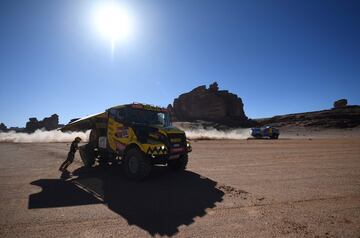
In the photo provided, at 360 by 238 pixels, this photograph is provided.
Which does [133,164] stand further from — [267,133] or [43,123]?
[43,123]

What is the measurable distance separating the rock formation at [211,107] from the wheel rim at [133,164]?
93904 mm

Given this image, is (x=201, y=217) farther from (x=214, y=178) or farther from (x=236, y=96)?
(x=236, y=96)

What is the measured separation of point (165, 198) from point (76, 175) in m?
5.62

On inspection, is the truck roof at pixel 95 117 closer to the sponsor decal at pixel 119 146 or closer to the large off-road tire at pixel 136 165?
the sponsor decal at pixel 119 146

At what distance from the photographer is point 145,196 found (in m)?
7.46

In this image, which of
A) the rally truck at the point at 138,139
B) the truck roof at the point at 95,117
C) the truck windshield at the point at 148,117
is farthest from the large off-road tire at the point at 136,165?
the truck roof at the point at 95,117

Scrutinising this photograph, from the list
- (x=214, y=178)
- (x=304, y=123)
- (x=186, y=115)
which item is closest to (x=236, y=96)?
(x=186, y=115)

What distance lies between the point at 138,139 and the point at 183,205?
3.92 meters

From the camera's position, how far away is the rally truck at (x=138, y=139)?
31.4 feet

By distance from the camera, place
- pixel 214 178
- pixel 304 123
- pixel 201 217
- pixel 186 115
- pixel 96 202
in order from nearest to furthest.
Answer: pixel 201 217
pixel 96 202
pixel 214 178
pixel 304 123
pixel 186 115

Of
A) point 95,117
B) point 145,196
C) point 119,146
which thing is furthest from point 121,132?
point 145,196

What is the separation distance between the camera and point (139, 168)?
9.48 metres

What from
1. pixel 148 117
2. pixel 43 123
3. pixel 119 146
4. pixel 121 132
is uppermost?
pixel 43 123

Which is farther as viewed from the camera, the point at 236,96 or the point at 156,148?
the point at 236,96
